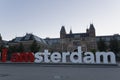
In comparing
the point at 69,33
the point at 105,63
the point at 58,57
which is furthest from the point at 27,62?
the point at 69,33

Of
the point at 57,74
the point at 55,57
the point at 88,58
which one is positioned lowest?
the point at 57,74

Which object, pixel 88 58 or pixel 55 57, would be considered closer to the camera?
pixel 88 58

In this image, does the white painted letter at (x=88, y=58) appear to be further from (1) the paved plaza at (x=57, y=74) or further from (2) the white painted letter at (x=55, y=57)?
Result: (1) the paved plaza at (x=57, y=74)

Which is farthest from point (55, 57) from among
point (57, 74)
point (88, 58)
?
point (57, 74)

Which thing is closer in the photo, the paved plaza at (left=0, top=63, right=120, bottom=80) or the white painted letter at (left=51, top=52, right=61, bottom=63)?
the paved plaza at (left=0, top=63, right=120, bottom=80)

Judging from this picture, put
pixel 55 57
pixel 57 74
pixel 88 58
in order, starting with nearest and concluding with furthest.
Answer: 1. pixel 57 74
2. pixel 88 58
3. pixel 55 57

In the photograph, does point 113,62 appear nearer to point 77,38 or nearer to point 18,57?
point 18,57

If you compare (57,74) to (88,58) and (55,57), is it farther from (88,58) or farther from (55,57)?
(55,57)

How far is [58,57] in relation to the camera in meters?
27.0

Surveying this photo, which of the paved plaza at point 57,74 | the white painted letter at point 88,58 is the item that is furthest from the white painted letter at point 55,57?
the paved plaza at point 57,74

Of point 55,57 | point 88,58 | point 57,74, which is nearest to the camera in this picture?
point 57,74

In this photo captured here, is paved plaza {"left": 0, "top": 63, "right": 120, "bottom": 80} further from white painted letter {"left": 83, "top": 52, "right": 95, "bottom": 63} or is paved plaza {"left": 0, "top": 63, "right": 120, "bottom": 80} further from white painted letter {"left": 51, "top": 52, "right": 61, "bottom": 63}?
white painted letter {"left": 51, "top": 52, "right": 61, "bottom": 63}

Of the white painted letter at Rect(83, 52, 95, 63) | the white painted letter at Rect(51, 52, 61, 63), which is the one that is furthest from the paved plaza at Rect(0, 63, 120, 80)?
the white painted letter at Rect(51, 52, 61, 63)

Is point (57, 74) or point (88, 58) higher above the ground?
point (88, 58)
